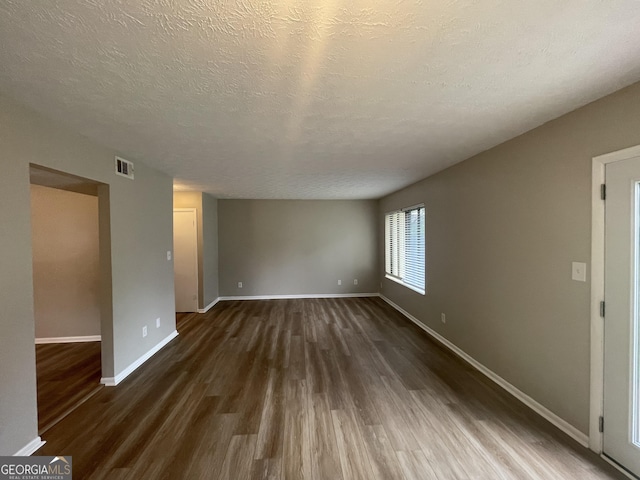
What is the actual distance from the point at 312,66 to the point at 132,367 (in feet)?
11.4

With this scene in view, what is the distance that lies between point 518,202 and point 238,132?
251 centimetres

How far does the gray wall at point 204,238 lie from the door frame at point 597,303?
18.1 ft

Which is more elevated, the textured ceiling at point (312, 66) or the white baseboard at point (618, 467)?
the textured ceiling at point (312, 66)

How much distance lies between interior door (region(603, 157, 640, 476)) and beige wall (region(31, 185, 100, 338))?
17.5 ft

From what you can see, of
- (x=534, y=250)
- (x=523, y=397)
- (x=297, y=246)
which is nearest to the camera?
(x=534, y=250)

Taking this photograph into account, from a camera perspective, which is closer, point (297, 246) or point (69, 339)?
point (69, 339)

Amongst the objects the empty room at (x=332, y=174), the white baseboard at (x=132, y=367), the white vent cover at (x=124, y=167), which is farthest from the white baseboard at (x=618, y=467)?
the white vent cover at (x=124, y=167)

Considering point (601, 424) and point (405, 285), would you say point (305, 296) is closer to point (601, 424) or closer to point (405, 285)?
point (405, 285)

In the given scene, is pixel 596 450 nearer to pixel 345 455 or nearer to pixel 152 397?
pixel 345 455

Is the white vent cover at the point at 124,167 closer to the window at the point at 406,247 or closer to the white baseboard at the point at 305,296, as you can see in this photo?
the window at the point at 406,247

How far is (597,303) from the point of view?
72.7 inches

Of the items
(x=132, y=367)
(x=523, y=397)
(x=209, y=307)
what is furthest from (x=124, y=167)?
(x=523, y=397)

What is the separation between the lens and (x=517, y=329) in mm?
2506

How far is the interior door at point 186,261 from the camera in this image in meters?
5.48
